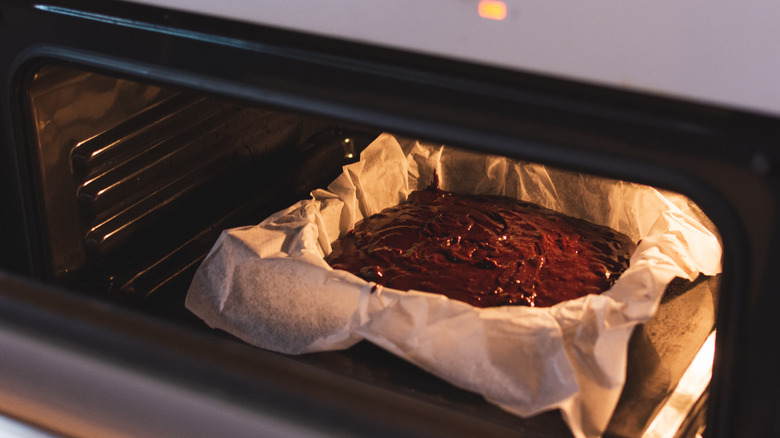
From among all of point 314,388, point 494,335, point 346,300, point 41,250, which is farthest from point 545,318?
point 41,250

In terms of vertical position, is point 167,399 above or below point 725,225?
below

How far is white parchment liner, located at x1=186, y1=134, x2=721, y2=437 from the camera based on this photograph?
92 cm

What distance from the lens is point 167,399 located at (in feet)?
2.22

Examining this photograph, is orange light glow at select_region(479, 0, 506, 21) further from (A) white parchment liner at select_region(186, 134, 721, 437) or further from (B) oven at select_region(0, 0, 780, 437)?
(A) white parchment liner at select_region(186, 134, 721, 437)

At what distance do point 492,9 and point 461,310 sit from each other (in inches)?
18.7

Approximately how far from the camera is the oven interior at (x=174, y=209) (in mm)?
942

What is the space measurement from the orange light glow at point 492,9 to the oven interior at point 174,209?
23 cm

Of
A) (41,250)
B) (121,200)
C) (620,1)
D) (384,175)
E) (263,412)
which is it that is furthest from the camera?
(384,175)

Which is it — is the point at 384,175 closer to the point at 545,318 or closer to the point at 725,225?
the point at 545,318

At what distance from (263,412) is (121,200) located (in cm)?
60

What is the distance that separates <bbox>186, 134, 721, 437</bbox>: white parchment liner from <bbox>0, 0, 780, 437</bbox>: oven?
0.04 metres

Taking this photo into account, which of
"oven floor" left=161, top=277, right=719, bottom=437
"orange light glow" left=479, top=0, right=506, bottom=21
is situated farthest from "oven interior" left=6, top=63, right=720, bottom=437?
"orange light glow" left=479, top=0, right=506, bottom=21

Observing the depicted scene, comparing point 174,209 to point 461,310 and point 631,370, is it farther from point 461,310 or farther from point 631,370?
point 631,370

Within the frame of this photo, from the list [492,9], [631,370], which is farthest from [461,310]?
[492,9]
